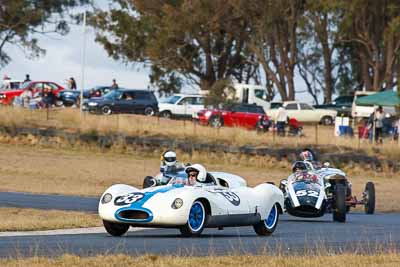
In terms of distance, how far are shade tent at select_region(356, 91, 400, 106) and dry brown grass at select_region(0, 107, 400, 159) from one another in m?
8.20

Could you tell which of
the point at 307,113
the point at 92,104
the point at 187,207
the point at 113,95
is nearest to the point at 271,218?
the point at 187,207

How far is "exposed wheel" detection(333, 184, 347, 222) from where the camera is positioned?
2436cm

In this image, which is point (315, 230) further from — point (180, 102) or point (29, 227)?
point (180, 102)

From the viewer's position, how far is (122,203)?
1789cm

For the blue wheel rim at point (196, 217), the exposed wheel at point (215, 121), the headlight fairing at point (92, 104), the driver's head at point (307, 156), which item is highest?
the headlight fairing at point (92, 104)

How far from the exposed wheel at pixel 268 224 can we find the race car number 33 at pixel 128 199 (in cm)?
249

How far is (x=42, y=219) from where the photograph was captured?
22625mm

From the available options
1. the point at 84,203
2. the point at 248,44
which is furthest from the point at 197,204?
the point at 248,44

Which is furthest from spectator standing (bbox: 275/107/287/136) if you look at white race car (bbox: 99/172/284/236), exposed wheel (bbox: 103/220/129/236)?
exposed wheel (bbox: 103/220/129/236)

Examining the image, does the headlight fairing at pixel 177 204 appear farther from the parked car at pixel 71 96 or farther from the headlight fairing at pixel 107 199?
the parked car at pixel 71 96

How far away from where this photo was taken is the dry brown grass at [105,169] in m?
37.5

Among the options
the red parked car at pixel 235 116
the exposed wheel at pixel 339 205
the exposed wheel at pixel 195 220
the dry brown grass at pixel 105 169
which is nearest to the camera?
the exposed wheel at pixel 195 220

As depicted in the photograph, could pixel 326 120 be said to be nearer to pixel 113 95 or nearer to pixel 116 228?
pixel 113 95

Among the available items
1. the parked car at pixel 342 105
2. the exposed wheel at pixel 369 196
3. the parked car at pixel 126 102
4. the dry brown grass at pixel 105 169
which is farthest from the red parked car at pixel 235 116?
the exposed wheel at pixel 369 196
